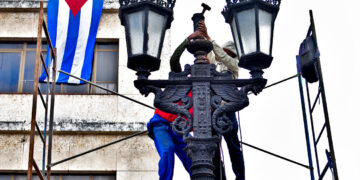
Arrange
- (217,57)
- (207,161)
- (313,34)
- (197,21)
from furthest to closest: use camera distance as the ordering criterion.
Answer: (217,57), (313,34), (197,21), (207,161)

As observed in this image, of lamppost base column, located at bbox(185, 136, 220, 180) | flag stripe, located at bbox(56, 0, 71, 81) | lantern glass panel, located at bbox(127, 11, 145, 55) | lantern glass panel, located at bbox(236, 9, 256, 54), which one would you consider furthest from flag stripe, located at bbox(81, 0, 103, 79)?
lamppost base column, located at bbox(185, 136, 220, 180)

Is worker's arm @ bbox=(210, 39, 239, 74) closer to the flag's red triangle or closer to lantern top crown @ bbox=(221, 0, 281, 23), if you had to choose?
lantern top crown @ bbox=(221, 0, 281, 23)

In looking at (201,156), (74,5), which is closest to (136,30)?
(201,156)

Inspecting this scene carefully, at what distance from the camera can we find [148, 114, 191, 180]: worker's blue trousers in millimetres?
12047

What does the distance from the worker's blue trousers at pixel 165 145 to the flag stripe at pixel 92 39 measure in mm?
3583

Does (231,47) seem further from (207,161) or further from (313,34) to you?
(207,161)

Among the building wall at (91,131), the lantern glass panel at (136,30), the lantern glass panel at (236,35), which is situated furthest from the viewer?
A: the building wall at (91,131)

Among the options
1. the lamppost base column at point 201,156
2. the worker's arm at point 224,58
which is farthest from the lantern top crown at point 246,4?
the worker's arm at point 224,58

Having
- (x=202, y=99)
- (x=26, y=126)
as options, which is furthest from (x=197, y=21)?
(x=26, y=126)

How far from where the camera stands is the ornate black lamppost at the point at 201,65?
950 cm

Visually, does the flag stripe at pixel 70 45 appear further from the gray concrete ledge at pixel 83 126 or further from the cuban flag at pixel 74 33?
the gray concrete ledge at pixel 83 126

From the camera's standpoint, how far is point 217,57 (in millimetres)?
13422

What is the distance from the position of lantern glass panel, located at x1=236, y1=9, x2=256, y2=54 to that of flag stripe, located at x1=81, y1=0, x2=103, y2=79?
6.57 meters

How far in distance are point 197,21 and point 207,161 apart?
2.49 m
